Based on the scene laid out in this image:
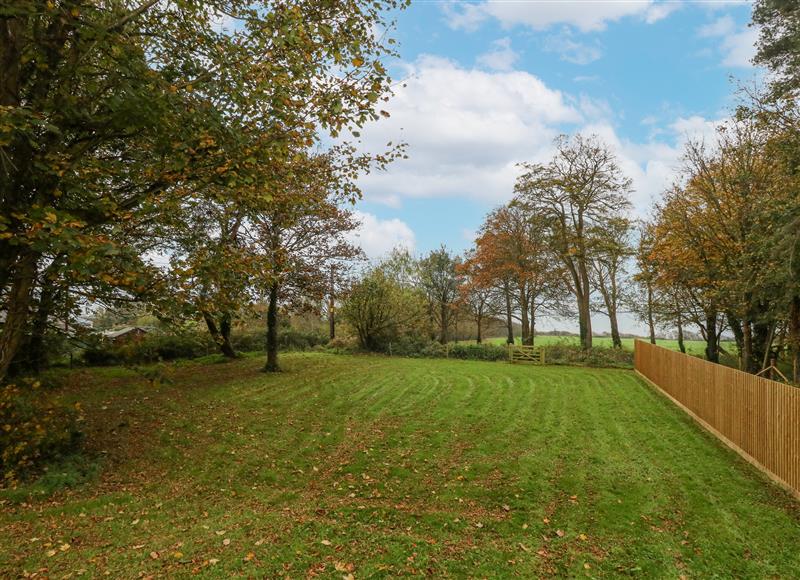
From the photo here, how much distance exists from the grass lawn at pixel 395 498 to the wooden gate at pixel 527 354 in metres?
12.6

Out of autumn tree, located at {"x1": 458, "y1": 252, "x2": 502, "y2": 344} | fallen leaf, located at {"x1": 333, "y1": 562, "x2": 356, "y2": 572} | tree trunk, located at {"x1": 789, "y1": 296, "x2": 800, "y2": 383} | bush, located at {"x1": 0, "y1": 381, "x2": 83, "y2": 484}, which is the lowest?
fallen leaf, located at {"x1": 333, "y1": 562, "x2": 356, "y2": 572}

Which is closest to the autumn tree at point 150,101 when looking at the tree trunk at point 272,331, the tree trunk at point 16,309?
the tree trunk at point 16,309

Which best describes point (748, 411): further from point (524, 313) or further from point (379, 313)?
point (524, 313)

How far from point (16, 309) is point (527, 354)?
73.8ft

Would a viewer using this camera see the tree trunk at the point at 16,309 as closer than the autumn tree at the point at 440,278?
Yes

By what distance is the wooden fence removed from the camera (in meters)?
7.01

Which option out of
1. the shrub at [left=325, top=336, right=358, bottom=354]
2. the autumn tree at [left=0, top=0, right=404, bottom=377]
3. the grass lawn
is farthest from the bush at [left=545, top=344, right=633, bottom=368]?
the autumn tree at [left=0, top=0, right=404, bottom=377]

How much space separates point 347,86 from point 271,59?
1142 millimetres

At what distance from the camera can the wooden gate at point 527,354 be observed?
80.7ft

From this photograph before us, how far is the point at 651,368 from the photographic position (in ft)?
57.6

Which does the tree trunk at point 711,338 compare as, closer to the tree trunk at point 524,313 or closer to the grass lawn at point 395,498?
the tree trunk at point 524,313

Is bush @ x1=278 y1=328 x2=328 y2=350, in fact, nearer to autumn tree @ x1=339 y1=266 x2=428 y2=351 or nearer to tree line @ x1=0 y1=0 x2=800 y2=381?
autumn tree @ x1=339 y1=266 x2=428 y2=351

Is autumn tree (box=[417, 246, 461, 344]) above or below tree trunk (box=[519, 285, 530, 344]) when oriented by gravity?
above

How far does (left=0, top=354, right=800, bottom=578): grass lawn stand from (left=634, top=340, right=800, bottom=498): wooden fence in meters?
0.35
